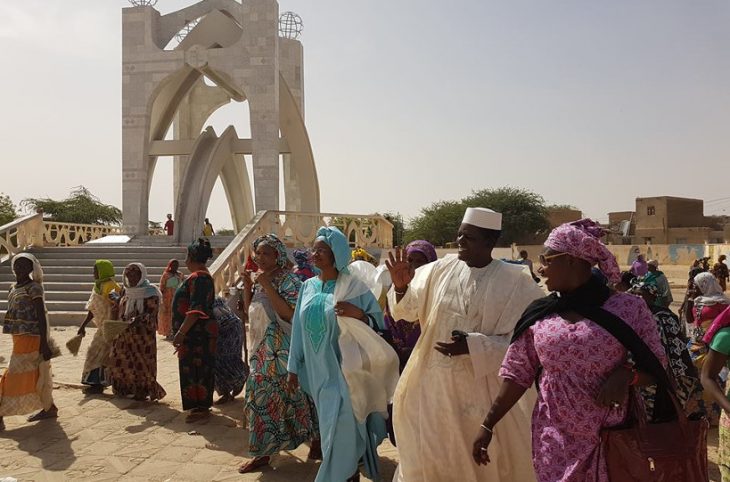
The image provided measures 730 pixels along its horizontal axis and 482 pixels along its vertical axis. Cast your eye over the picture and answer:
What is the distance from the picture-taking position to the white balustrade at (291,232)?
11475 mm

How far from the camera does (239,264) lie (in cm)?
1202

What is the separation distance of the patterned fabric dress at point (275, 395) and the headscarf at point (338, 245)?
536 millimetres

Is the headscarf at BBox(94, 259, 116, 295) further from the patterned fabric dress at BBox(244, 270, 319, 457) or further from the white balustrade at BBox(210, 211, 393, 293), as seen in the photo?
the white balustrade at BBox(210, 211, 393, 293)

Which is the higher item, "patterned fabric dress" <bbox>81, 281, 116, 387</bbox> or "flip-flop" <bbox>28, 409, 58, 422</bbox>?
"patterned fabric dress" <bbox>81, 281, 116, 387</bbox>

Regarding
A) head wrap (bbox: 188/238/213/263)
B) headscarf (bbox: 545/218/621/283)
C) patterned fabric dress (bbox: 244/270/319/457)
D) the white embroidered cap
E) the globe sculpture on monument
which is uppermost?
the globe sculpture on monument

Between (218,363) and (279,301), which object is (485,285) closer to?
(279,301)

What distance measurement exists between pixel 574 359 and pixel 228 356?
4.35 metres

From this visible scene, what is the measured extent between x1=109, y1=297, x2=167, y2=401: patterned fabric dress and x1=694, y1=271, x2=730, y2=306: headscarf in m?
4.65

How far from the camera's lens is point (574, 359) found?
2.08 metres

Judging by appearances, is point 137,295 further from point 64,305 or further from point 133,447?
point 64,305

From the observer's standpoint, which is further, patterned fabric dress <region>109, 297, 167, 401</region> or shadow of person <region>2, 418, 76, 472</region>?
patterned fabric dress <region>109, 297, 167, 401</region>

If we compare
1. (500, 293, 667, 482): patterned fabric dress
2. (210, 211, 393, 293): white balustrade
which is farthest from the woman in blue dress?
(210, 211, 393, 293): white balustrade

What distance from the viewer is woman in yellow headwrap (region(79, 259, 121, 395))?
19.7 ft

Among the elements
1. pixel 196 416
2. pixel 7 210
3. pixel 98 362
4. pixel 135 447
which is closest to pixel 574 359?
pixel 135 447
